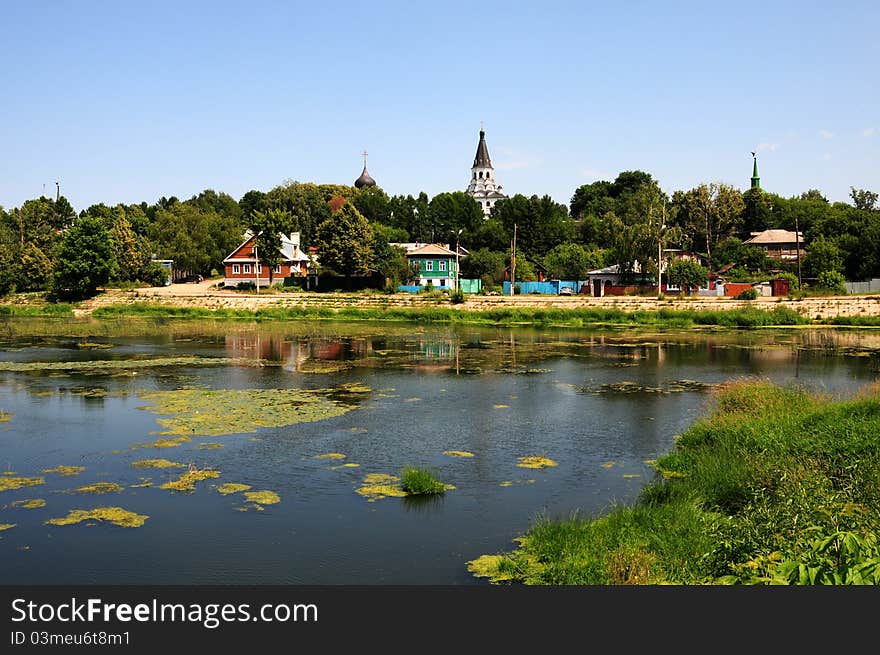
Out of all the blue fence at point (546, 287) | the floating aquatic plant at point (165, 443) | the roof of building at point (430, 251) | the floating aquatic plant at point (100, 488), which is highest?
the roof of building at point (430, 251)

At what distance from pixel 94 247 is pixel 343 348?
46.1 m

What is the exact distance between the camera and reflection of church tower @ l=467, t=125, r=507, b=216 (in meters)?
191

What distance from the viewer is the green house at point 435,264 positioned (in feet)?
318

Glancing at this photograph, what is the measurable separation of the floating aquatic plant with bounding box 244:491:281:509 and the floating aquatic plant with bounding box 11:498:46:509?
3904 millimetres

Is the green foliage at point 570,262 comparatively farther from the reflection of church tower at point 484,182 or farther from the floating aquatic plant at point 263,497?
the reflection of church tower at point 484,182

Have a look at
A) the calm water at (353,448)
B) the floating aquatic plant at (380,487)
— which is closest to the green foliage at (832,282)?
the calm water at (353,448)

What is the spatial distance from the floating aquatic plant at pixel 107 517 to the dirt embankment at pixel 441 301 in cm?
5431

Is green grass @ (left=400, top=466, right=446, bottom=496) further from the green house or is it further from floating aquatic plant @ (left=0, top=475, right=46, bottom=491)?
the green house

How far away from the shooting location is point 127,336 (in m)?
52.0

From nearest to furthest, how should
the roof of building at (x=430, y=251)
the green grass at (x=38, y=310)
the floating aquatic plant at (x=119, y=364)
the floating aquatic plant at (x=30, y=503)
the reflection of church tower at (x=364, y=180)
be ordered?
the floating aquatic plant at (x=30, y=503) → the floating aquatic plant at (x=119, y=364) → the green grass at (x=38, y=310) → the roof of building at (x=430, y=251) → the reflection of church tower at (x=364, y=180)

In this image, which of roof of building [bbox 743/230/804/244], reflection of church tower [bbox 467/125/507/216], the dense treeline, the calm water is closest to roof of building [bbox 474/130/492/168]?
reflection of church tower [bbox 467/125/507/216]

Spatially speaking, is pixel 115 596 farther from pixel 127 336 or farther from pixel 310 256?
pixel 310 256

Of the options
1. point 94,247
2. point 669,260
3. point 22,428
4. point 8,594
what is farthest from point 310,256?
point 8,594

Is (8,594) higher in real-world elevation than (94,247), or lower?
lower
